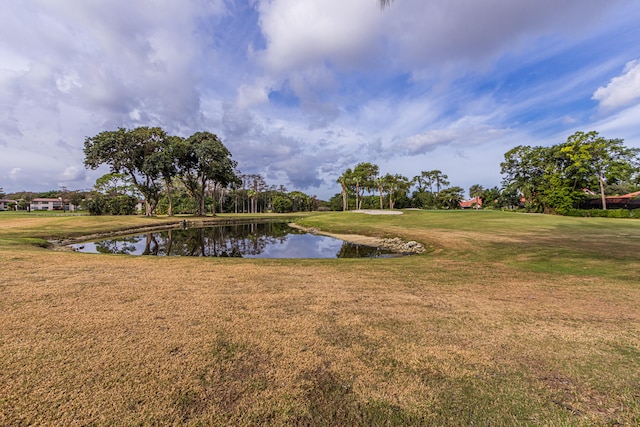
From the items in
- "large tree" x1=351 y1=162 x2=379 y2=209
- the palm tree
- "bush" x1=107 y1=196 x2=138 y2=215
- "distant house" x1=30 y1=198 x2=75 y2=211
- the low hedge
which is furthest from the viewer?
"distant house" x1=30 y1=198 x2=75 y2=211

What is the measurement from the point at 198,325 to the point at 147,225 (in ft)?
95.6

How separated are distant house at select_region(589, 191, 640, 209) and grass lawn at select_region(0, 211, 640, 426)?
2213 inches

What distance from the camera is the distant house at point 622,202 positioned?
4331cm

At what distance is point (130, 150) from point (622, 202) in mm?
75824

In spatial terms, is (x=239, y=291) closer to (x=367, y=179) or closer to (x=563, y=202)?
(x=563, y=202)

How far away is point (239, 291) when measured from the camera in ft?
17.7

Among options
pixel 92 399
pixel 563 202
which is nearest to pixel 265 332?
pixel 92 399

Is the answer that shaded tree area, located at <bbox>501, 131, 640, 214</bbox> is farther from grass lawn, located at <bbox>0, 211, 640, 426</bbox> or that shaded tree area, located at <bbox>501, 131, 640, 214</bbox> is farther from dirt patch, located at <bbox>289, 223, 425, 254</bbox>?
grass lawn, located at <bbox>0, 211, 640, 426</bbox>

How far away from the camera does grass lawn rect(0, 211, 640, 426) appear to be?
7.34ft

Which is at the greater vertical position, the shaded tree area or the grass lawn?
the shaded tree area

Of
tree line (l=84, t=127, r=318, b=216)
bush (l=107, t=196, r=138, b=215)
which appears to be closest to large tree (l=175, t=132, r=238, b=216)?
tree line (l=84, t=127, r=318, b=216)

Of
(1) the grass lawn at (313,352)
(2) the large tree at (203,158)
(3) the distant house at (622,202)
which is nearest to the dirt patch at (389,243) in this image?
(1) the grass lawn at (313,352)

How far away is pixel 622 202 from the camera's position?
45125 mm

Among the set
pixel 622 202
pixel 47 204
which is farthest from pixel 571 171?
pixel 47 204
